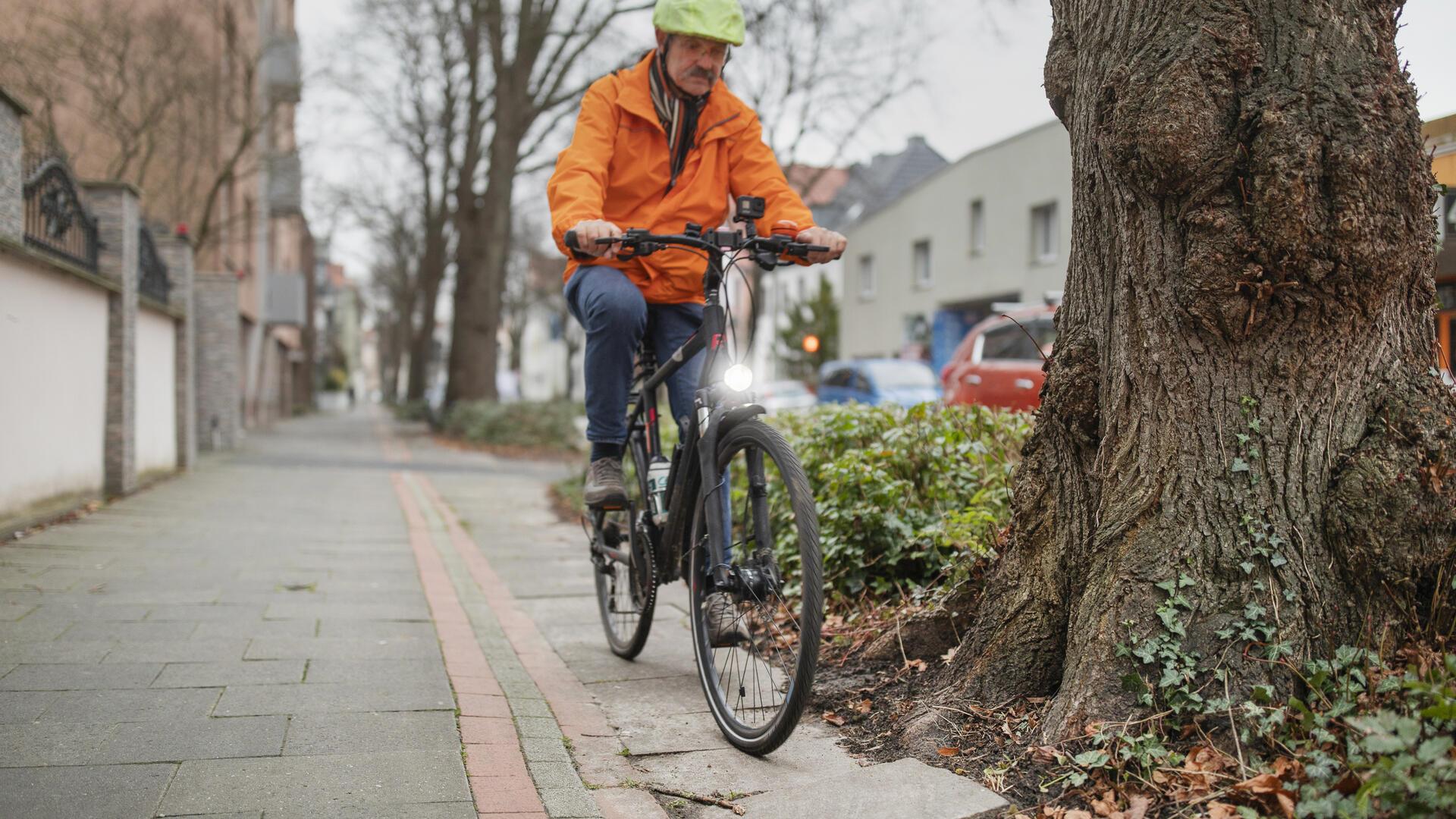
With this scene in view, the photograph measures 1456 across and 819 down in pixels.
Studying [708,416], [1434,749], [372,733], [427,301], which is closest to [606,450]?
[708,416]

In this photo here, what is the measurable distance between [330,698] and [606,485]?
1177 mm

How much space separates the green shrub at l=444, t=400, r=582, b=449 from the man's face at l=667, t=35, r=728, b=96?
50.6 ft

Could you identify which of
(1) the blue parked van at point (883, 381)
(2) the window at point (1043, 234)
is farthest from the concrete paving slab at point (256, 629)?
(2) the window at point (1043, 234)

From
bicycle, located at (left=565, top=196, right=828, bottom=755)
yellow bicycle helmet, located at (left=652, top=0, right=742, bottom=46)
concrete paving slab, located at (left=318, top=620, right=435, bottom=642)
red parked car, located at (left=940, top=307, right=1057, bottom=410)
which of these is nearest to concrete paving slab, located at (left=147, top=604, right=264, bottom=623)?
concrete paving slab, located at (left=318, top=620, right=435, bottom=642)

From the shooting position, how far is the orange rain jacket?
153 inches

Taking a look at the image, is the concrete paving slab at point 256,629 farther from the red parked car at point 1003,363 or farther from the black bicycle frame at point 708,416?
the red parked car at point 1003,363

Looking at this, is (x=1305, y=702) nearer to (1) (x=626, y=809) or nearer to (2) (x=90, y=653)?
(1) (x=626, y=809)

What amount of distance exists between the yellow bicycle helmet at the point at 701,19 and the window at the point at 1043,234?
74.7 ft

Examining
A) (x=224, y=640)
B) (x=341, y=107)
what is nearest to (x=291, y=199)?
(x=341, y=107)

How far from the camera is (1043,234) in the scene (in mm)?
25906

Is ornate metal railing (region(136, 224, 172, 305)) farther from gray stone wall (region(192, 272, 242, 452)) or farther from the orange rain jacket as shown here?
the orange rain jacket

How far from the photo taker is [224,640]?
427 centimetres

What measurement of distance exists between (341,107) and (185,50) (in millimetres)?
5107

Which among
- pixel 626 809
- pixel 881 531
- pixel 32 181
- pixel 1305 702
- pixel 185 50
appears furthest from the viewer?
pixel 185 50
